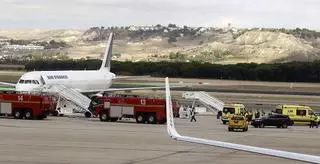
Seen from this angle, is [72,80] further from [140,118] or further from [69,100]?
[140,118]

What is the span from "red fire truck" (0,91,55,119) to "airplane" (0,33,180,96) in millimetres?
5469

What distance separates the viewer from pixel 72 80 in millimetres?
70125

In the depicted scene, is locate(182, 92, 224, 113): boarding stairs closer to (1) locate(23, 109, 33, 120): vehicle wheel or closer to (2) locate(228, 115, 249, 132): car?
(1) locate(23, 109, 33, 120): vehicle wheel

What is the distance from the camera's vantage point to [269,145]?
116 feet

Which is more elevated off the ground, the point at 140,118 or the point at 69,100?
the point at 69,100

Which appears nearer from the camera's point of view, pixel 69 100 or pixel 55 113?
pixel 69 100

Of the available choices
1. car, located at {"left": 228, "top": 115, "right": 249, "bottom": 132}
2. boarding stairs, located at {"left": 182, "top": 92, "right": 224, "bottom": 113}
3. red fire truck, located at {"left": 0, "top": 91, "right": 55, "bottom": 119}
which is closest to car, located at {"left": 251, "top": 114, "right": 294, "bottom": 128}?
car, located at {"left": 228, "top": 115, "right": 249, "bottom": 132}

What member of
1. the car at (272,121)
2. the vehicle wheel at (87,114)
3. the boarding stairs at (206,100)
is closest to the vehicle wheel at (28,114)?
the vehicle wheel at (87,114)

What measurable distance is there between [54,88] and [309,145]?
32.9m

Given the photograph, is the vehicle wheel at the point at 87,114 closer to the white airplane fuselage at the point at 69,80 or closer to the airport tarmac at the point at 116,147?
the white airplane fuselage at the point at 69,80

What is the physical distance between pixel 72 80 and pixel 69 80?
2.01 feet

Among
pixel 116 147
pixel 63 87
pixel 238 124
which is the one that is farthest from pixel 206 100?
pixel 116 147

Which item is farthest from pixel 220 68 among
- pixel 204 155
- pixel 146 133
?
pixel 204 155

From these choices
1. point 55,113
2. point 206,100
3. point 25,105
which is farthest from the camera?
point 206,100
